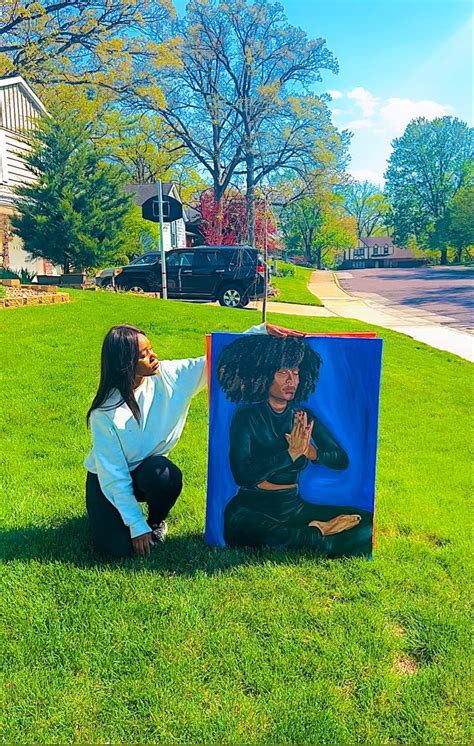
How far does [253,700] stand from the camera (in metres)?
1.88

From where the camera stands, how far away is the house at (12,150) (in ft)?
51.1

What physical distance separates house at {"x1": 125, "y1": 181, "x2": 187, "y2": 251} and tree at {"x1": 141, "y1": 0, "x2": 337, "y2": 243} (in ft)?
11.6

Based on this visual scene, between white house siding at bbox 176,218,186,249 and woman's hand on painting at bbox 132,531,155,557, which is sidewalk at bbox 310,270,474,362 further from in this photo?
white house siding at bbox 176,218,186,249

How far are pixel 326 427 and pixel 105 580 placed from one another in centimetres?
127

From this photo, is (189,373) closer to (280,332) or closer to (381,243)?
(280,332)

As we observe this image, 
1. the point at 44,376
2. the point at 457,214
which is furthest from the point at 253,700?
the point at 457,214

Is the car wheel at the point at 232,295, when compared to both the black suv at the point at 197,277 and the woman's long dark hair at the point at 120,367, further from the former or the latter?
the woman's long dark hair at the point at 120,367

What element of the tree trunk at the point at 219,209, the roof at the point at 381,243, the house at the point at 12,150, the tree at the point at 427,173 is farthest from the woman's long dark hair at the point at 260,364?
the roof at the point at 381,243

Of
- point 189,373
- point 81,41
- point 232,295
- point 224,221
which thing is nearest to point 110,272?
point 232,295

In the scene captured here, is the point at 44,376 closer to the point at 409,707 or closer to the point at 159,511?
the point at 159,511

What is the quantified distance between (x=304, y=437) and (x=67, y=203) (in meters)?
13.0

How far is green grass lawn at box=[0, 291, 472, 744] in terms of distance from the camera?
1.81 m

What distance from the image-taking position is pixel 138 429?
2.73 m

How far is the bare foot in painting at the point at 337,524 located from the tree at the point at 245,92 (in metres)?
30.9
